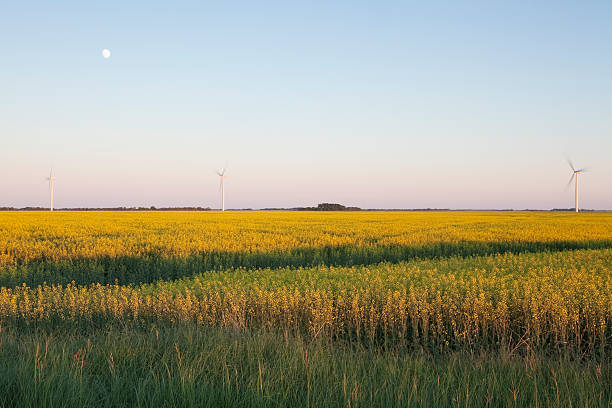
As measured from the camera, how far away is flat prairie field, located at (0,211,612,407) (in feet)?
13.8

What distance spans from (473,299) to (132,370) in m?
7.12

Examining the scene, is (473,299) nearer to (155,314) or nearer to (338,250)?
(155,314)

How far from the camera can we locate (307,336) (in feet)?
26.2

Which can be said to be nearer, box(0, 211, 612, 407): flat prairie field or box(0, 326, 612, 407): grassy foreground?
box(0, 326, 612, 407): grassy foreground

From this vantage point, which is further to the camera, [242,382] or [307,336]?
[307,336]

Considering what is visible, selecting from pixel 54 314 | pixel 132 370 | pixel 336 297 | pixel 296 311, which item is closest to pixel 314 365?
pixel 132 370

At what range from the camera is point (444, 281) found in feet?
37.0

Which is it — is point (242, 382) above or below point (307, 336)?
above

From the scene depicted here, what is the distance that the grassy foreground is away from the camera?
12.9 ft

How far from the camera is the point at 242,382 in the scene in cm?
442

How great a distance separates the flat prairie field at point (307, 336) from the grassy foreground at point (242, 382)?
3 centimetres

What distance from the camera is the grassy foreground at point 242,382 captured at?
12.9ft

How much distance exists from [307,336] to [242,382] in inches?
145

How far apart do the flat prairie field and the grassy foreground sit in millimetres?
26
